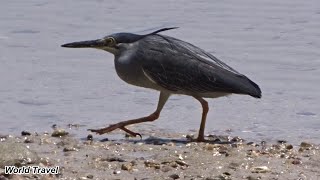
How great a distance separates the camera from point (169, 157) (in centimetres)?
867

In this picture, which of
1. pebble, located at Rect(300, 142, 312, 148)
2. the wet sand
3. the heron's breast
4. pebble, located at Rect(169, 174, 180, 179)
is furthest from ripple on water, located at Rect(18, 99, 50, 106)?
pebble, located at Rect(169, 174, 180, 179)

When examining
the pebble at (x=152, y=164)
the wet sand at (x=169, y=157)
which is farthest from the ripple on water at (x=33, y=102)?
the pebble at (x=152, y=164)

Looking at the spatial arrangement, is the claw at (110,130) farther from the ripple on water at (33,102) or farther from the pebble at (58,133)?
the ripple on water at (33,102)

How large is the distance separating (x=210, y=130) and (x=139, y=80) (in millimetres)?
941

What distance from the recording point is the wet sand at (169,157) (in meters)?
8.13

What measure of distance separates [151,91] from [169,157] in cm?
291

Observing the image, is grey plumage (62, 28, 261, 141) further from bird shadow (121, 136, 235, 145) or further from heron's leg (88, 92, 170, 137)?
bird shadow (121, 136, 235, 145)

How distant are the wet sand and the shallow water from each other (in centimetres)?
41

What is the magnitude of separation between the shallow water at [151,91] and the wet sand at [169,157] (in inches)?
16.3

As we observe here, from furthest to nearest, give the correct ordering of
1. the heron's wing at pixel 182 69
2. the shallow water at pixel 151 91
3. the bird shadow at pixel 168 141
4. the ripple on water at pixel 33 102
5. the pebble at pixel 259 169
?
the ripple on water at pixel 33 102, the shallow water at pixel 151 91, the heron's wing at pixel 182 69, the bird shadow at pixel 168 141, the pebble at pixel 259 169

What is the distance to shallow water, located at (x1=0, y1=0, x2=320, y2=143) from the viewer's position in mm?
10430

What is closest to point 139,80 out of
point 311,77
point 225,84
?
point 225,84

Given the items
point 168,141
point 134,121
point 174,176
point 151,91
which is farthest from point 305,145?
point 151,91

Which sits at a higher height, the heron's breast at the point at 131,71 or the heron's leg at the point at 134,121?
the heron's breast at the point at 131,71
